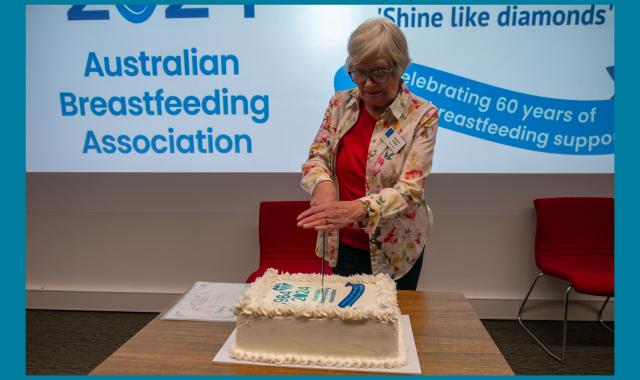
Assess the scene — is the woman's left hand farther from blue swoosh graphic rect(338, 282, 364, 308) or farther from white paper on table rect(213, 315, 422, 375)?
white paper on table rect(213, 315, 422, 375)

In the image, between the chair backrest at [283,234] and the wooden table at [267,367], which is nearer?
the wooden table at [267,367]

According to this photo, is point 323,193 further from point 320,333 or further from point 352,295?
point 320,333

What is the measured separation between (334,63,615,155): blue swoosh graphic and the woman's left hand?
165 centimetres

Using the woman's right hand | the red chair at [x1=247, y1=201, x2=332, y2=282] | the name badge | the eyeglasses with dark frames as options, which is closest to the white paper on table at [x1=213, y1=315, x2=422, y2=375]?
the woman's right hand

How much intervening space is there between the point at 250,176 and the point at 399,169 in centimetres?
185

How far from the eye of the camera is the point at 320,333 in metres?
1.34

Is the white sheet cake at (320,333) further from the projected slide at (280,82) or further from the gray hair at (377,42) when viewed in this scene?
the projected slide at (280,82)

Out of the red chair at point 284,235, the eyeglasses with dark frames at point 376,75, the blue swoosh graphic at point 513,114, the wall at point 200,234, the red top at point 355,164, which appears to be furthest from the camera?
the wall at point 200,234

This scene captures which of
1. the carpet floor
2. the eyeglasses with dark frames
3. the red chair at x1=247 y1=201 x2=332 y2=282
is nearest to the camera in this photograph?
the eyeglasses with dark frames

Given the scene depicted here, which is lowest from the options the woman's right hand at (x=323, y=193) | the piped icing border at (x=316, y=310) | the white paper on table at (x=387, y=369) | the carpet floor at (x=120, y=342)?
the carpet floor at (x=120, y=342)

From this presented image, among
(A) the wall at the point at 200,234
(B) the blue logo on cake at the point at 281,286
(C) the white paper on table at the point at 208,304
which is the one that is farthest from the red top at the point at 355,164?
(A) the wall at the point at 200,234

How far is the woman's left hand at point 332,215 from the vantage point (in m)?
1.46

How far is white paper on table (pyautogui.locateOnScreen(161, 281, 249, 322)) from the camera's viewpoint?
1.65 meters

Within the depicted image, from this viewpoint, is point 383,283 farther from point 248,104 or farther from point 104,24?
point 104,24
